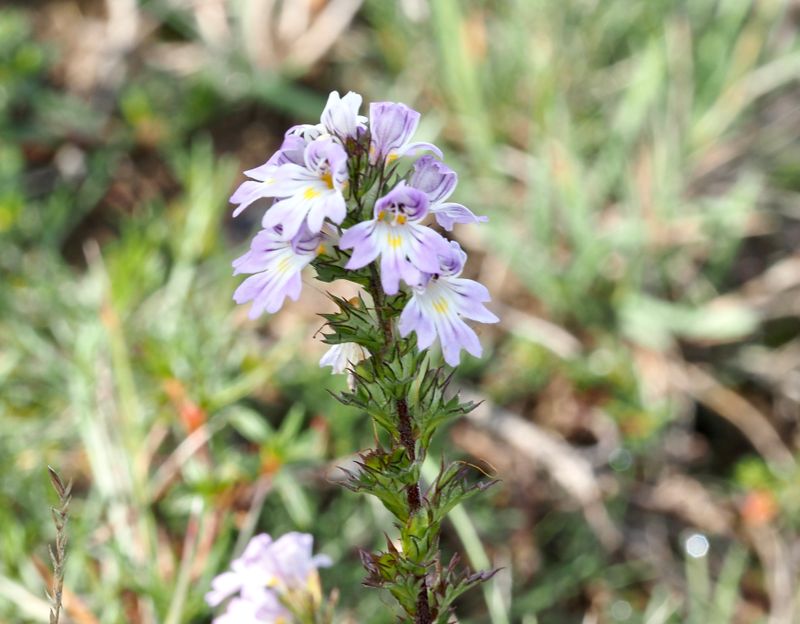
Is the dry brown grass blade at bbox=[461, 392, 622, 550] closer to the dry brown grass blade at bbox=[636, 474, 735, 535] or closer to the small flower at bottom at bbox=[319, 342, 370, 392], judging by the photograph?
the dry brown grass blade at bbox=[636, 474, 735, 535]

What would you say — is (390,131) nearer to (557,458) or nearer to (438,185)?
(438,185)

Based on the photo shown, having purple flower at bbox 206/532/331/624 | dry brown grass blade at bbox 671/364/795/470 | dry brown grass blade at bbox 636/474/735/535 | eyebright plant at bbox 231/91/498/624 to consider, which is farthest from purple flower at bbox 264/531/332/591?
dry brown grass blade at bbox 671/364/795/470

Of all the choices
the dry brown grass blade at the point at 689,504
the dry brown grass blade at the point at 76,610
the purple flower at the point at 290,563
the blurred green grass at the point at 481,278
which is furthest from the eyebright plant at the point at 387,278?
the dry brown grass blade at the point at 689,504

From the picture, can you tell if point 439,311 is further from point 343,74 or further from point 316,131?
point 343,74

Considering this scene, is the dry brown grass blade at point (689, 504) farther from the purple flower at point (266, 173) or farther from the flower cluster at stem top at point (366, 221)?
the purple flower at point (266, 173)

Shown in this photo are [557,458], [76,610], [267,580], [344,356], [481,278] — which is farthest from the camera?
[481,278]

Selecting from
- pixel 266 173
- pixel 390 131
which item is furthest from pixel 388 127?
pixel 266 173
